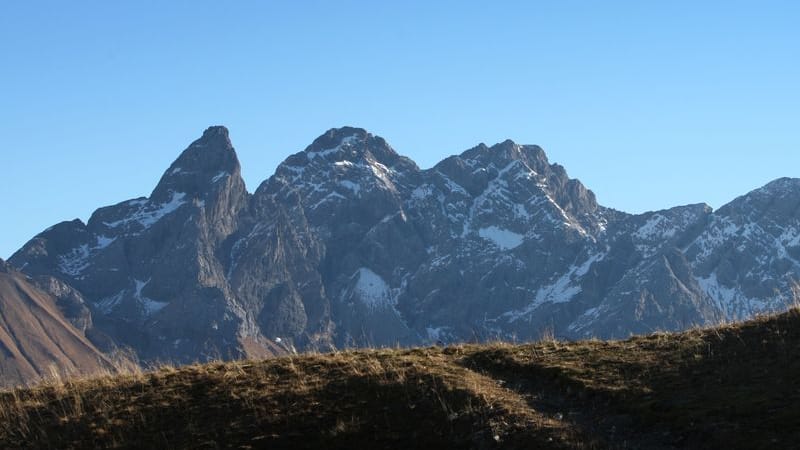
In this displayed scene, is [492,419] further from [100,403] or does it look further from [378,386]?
[100,403]

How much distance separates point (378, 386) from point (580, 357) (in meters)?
5.32

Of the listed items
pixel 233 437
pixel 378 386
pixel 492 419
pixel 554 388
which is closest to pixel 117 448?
pixel 233 437

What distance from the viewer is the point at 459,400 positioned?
2403 centimetres

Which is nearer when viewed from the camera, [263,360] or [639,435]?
[639,435]

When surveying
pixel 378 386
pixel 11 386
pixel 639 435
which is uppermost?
pixel 11 386

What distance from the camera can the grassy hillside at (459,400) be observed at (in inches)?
869

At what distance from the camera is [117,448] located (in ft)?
75.9

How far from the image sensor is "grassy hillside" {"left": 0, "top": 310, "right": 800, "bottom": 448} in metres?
22.1

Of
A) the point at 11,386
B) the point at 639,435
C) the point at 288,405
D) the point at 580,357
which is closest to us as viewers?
the point at 639,435

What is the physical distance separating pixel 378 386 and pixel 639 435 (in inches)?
241

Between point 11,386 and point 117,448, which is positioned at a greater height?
point 11,386

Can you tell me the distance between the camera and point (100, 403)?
25.6m

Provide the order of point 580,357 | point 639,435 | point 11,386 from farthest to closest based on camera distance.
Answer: point 11,386, point 580,357, point 639,435

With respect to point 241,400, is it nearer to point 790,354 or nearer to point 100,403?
point 100,403
